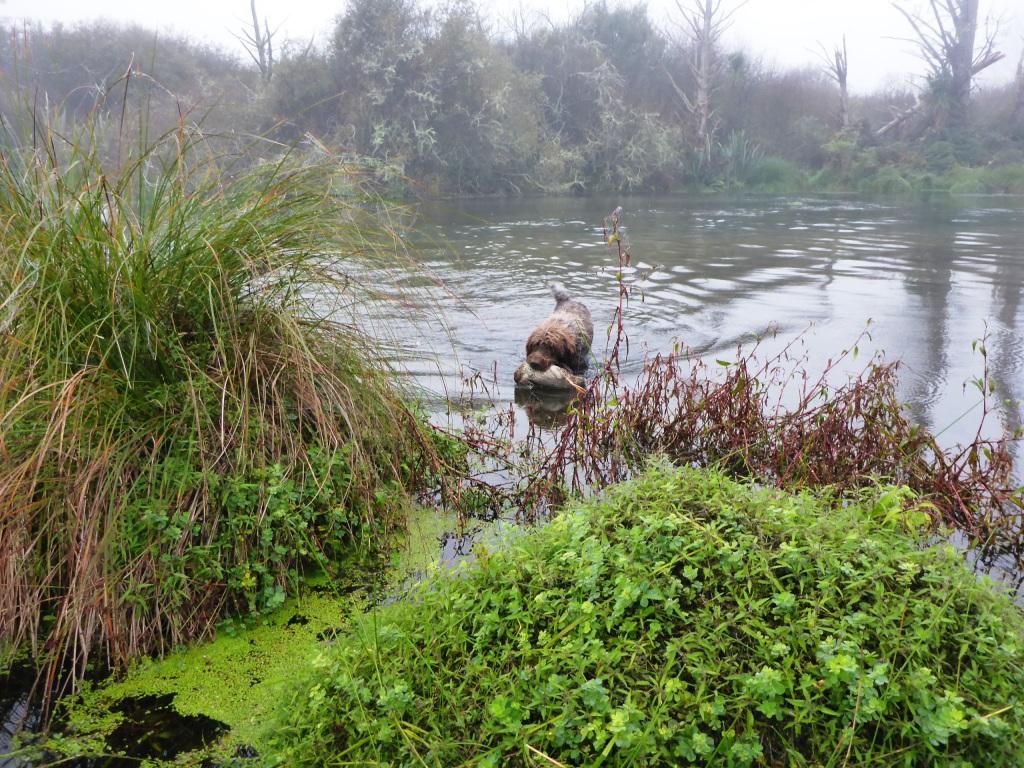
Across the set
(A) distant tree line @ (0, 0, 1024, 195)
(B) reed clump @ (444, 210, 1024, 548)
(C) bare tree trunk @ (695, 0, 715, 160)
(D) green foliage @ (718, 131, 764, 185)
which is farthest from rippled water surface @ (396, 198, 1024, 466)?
(C) bare tree trunk @ (695, 0, 715, 160)

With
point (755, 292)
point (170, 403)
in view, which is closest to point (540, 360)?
point (170, 403)

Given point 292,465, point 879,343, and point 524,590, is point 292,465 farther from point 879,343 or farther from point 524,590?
point 879,343

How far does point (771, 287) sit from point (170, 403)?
303 inches

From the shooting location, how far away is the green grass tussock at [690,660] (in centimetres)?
159

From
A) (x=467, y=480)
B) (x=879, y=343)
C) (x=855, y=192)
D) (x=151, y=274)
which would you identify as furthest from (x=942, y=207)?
(x=151, y=274)

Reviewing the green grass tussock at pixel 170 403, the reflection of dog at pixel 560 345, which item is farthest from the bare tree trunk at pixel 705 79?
the green grass tussock at pixel 170 403

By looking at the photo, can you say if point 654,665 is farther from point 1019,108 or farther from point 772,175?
point 1019,108

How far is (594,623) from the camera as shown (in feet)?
5.91

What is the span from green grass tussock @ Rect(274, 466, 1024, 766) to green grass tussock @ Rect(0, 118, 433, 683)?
2.19ft

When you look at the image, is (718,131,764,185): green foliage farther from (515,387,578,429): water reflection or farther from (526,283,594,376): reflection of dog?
(515,387,578,429): water reflection

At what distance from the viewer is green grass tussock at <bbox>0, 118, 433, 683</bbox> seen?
2316mm

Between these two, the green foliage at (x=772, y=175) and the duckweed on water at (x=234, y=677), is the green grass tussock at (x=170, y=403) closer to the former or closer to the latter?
the duckweed on water at (x=234, y=677)

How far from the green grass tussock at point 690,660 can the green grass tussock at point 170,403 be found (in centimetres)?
67

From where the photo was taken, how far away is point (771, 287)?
903 centimetres
